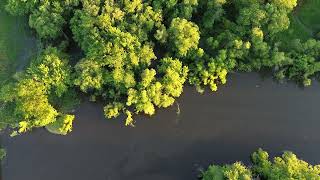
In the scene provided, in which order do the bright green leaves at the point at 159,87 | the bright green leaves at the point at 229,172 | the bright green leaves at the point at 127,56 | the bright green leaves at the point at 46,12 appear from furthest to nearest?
the bright green leaves at the point at 46,12, the bright green leaves at the point at 159,87, the bright green leaves at the point at 127,56, the bright green leaves at the point at 229,172

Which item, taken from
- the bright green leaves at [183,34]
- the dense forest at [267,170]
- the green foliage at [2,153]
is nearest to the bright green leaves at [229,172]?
the dense forest at [267,170]

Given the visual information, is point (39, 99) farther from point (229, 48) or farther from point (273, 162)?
point (273, 162)

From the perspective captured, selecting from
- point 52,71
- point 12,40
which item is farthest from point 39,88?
point 12,40

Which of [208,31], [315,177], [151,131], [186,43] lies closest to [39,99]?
[151,131]

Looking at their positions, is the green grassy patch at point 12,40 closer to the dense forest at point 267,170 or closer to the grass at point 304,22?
the dense forest at point 267,170

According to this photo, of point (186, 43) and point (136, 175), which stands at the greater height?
point (186, 43)

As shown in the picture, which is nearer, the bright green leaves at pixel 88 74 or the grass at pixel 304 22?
the bright green leaves at pixel 88 74
